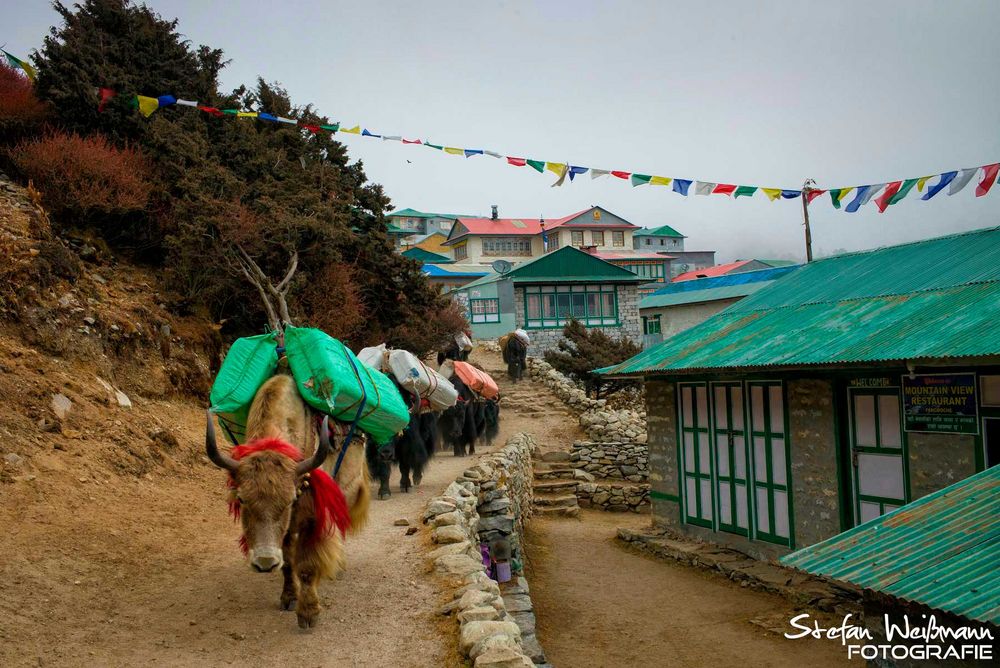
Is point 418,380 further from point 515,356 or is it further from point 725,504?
point 515,356

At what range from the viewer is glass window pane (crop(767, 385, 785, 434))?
9847mm

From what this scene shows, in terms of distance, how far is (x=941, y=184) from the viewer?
10.6 metres

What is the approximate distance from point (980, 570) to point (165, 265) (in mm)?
12331

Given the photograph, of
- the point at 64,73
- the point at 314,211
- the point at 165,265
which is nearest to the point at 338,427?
the point at 165,265

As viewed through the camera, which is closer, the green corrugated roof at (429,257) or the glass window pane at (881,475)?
the glass window pane at (881,475)

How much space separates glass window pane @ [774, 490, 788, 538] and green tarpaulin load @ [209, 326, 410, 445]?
563 centimetres

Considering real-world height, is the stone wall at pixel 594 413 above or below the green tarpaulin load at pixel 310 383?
below

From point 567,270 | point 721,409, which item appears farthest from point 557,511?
point 567,270

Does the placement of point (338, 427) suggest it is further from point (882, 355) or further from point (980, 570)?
point (882, 355)

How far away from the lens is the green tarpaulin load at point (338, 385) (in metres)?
5.79

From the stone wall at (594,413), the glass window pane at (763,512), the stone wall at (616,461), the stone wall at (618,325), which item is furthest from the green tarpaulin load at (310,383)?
the stone wall at (618,325)

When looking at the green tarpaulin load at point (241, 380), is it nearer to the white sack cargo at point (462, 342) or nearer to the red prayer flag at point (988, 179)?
the red prayer flag at point (988, 179)

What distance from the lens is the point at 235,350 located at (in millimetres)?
6246

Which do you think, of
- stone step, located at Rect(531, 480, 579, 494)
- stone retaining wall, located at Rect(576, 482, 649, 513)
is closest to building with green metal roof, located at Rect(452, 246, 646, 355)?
stone step, located at Rect(531, 480, 579, 494)
